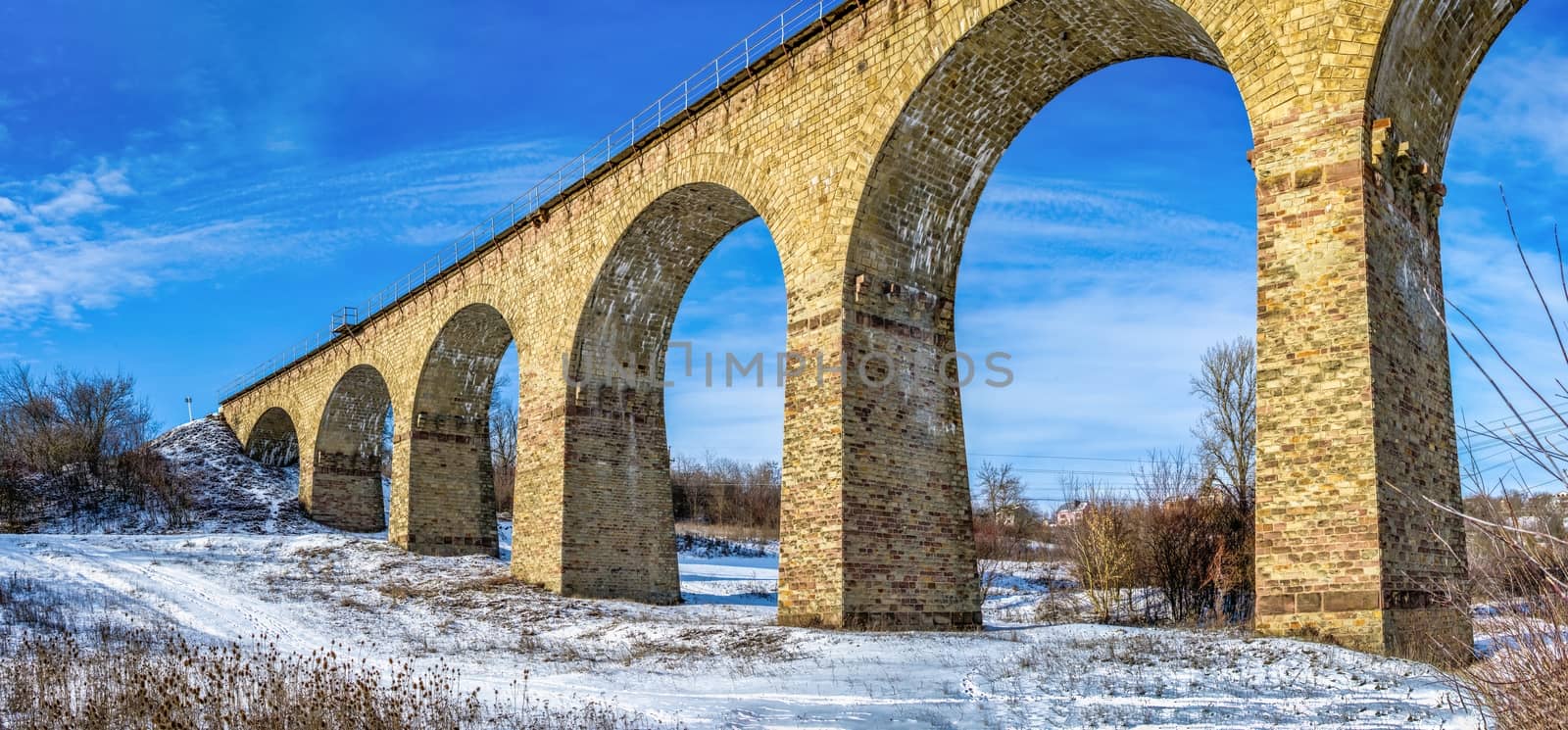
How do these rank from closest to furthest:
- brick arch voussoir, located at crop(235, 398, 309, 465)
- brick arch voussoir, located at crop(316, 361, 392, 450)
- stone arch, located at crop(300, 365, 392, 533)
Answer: brick arch voussoir, located at crop(316, 361, 392, 450)
stone arch, located at crop(300, 365, 392, 533)
brick arch voussoir, located at crop(235, 398, 309, 465)

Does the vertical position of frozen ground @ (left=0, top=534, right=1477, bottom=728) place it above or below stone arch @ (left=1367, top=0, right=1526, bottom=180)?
below

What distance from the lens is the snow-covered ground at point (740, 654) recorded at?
7.48 meters

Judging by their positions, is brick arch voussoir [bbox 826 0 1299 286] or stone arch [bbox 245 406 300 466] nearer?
brick arch voussoir [bbox 826 0 1299 286]

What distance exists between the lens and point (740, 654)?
1164 cm

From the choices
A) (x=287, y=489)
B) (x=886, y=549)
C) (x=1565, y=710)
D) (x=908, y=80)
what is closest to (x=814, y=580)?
(x=886, y=549)

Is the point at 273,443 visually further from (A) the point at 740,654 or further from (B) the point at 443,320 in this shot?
(A) the point at 740,654

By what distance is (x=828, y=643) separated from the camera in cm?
1165

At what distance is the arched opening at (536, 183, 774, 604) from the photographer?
2003 cm

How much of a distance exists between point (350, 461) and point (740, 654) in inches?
1074

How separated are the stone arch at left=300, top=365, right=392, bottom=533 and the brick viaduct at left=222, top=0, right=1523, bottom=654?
7959mm

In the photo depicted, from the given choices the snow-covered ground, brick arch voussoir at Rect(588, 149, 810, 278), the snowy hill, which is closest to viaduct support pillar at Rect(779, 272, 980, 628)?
the snow-covered ground

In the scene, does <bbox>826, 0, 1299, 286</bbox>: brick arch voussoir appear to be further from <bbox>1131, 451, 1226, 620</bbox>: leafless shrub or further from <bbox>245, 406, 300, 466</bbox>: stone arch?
<bbox>245, 406, 300, 466</bbox>: stone arch

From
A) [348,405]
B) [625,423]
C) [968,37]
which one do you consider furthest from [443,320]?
[968,37]

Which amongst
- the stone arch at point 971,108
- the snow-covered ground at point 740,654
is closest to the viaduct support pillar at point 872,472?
the stone arch at point 971,108
